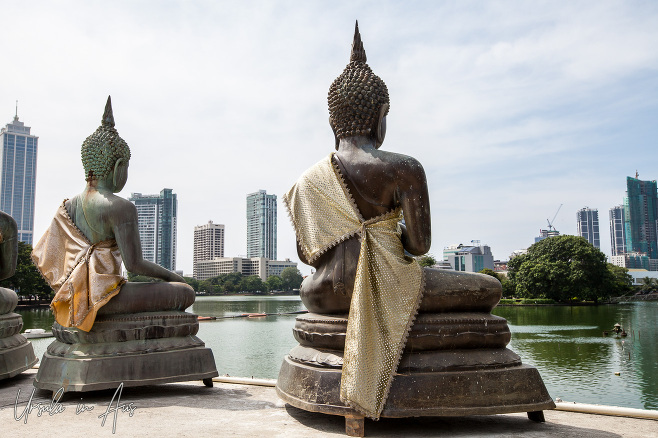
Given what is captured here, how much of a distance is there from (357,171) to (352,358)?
1.39 m

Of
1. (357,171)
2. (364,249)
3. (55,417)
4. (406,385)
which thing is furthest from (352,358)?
(55,417)

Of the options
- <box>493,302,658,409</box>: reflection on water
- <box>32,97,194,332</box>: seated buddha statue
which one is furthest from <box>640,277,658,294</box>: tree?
<box>32,97,194,332</box>: seated buddha statue

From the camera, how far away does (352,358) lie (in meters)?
3.72

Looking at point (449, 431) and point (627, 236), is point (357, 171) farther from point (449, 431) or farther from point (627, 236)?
point (627, 236)

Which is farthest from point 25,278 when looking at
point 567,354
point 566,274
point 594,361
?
point 566,274

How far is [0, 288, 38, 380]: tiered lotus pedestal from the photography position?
596 cm

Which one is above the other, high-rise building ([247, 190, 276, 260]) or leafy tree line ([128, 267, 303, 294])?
high-rise building ([247, 190, 276, 260])

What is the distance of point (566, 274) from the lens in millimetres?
60625

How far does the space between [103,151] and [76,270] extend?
1.30 metres

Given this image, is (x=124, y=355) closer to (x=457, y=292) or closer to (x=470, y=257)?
(x=457, y=292)

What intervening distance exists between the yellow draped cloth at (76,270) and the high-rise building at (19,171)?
135m

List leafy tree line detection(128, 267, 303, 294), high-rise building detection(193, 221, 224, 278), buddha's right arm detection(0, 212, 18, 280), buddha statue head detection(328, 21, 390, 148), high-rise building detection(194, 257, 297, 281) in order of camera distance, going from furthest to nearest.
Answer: high-rise building detection(193, 221, 224, 278), high-rise building detection(194, 257, 297, 281), leafy tree line detection(128, 267, 303, 294), buddha's right arm detection(0, 212, 18, 280), buddha statue head detection(328, 21, 390, 148)

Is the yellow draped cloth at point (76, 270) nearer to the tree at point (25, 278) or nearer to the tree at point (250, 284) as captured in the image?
the tree at point (25, 278)

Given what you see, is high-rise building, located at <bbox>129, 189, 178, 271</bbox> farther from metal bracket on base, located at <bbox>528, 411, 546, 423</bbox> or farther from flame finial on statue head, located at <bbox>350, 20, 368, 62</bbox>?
metal bracket on base, located at <bbox>528, 411, 546, 423</bbox>
